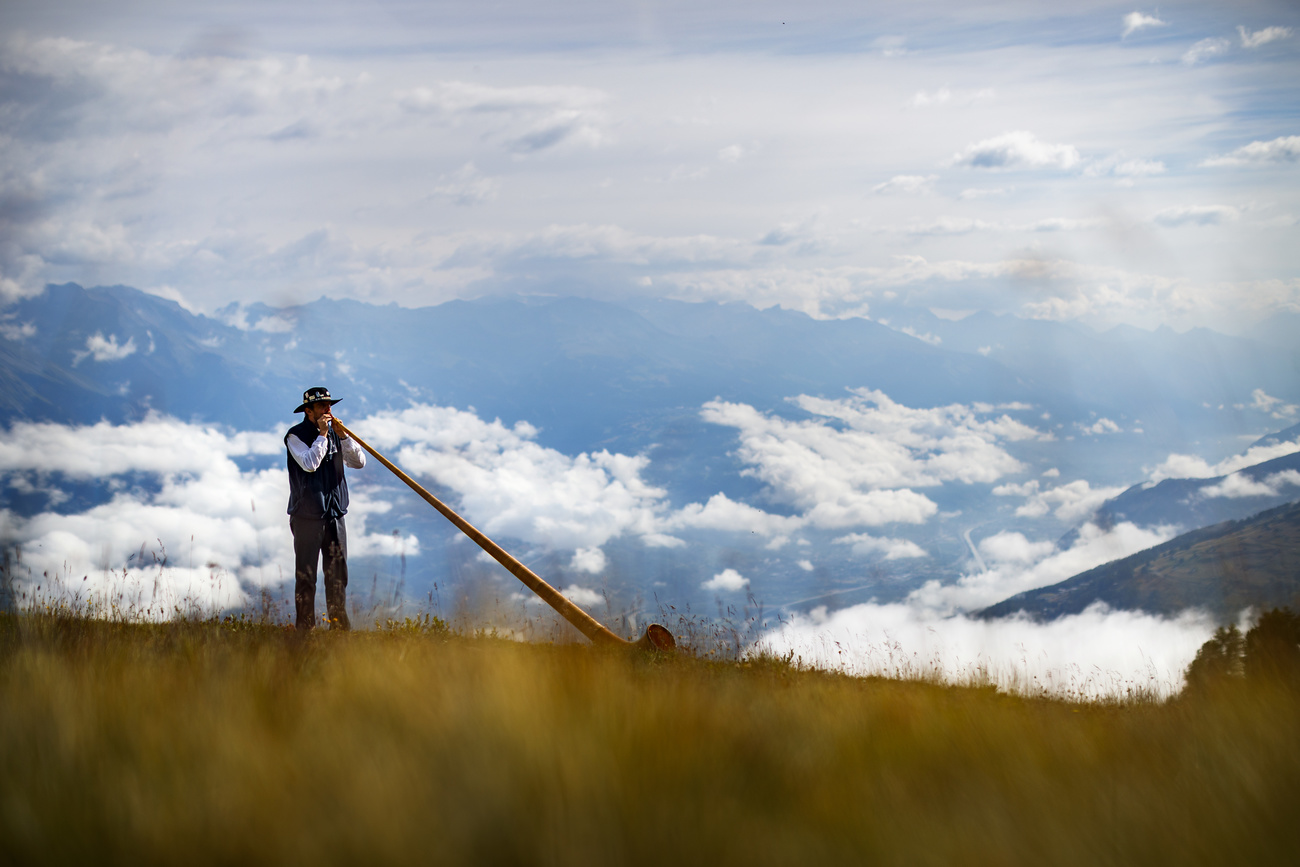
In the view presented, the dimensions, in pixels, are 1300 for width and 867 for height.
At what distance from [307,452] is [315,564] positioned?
120 centimetres

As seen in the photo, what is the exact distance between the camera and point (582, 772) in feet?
11.1

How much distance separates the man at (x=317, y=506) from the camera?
8227 mm

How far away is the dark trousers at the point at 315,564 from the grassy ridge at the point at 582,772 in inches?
121

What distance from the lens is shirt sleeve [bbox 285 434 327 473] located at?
314 inches

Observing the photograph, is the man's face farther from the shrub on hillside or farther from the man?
the shrub on hillside

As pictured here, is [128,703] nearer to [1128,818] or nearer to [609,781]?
[609,781]

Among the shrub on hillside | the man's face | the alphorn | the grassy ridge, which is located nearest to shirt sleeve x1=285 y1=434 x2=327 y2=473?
the man's face

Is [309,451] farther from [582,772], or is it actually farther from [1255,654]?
[1255,654]

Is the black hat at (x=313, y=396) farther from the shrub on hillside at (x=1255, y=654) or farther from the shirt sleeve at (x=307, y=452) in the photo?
the shrub on hillside at (x=1255, y=654)

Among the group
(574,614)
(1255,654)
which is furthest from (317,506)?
(1255,654)

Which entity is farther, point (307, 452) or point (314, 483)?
point (314, 483)

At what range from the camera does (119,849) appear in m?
2.97

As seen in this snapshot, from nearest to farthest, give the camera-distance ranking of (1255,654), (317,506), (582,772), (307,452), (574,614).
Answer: (582,772) < (1255,654) < (574,614) < (307,452) < (317,506)

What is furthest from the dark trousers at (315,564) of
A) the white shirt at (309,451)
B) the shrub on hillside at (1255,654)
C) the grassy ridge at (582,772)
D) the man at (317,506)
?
the shrub on hillside at (1255,654)
